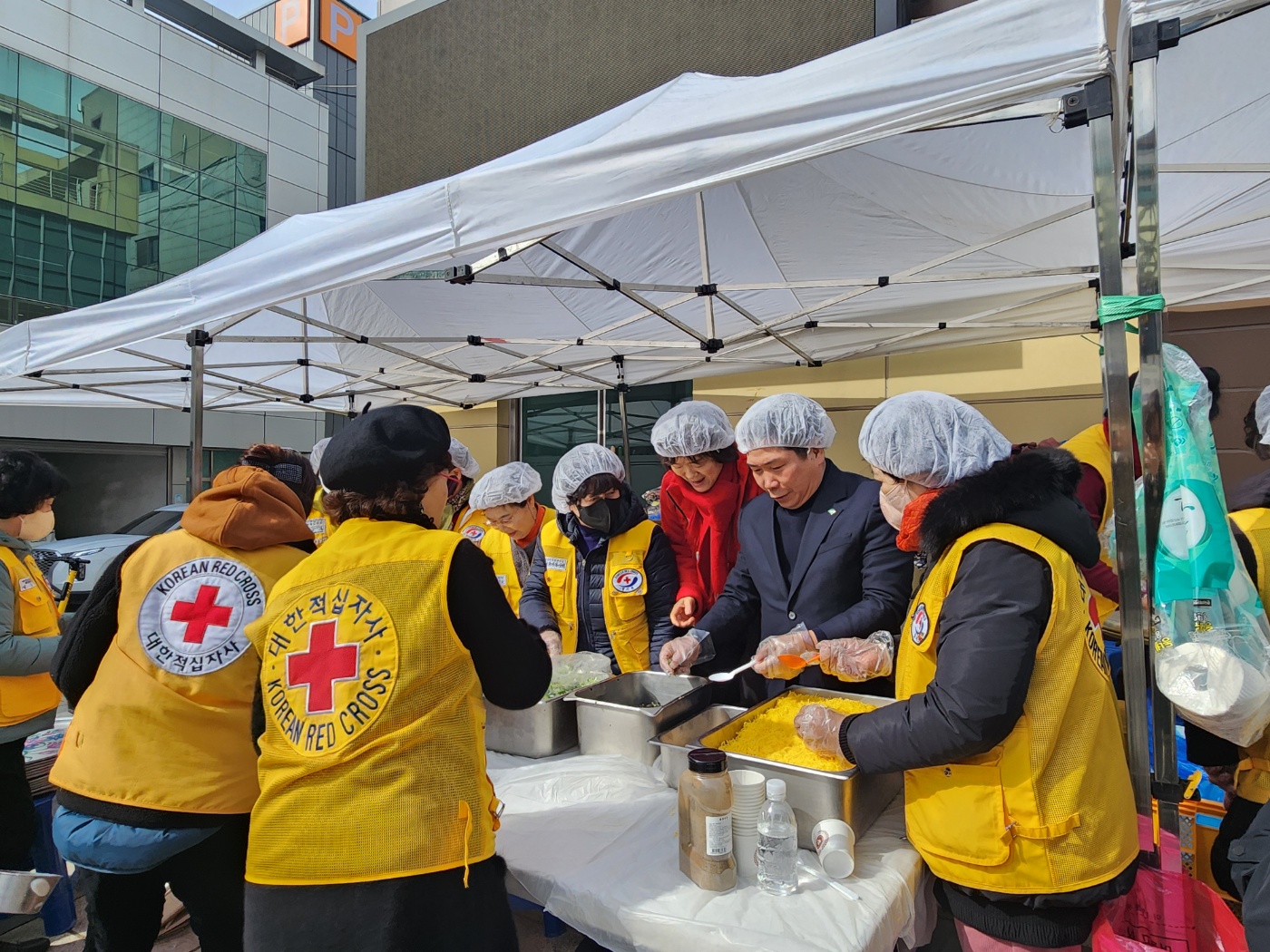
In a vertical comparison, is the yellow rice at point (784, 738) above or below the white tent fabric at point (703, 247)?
below

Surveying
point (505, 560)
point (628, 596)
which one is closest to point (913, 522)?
point (628, 596)

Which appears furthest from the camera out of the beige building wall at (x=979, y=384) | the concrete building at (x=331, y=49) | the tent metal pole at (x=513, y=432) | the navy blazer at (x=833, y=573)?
the concrete building at (x=331, y=49)

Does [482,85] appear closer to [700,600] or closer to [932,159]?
[932,159]

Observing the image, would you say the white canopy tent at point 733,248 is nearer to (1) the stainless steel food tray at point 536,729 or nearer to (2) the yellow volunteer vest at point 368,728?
(2) the yellow volunteer vest at point 368,728

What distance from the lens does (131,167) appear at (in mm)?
14656

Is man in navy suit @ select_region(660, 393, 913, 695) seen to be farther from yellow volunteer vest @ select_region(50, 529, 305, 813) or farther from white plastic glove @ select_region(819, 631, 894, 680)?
yellow volunteer vest @ select_region(50, 529, 305, 813)

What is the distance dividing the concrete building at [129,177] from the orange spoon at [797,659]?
14.8m

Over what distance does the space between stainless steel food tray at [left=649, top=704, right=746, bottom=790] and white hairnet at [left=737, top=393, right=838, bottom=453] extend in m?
0.90

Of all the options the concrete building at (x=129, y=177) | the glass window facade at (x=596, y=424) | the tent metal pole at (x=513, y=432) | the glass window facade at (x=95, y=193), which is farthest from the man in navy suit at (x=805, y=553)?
the glass window facade at (x=95, y=193)

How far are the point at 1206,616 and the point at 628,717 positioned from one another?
1.38 metres

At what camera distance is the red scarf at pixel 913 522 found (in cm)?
156

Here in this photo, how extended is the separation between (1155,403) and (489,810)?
5.21 ft

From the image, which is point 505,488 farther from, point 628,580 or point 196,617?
point 196,617

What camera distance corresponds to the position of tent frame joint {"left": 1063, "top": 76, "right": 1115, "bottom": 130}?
56.5 inches
